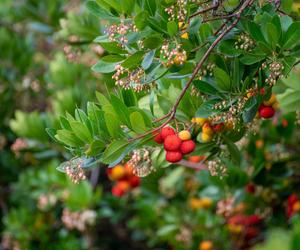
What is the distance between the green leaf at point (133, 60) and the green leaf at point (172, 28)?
0.26 feet

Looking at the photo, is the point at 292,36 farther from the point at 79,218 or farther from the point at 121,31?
the point at 79,218

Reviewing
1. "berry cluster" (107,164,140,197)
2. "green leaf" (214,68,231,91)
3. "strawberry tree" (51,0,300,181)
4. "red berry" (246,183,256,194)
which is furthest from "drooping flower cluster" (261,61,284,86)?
"berry cluster" (107,164,140,197)

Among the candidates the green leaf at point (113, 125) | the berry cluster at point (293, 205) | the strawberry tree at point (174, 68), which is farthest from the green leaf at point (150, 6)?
the berry cluster at point (293, 205)

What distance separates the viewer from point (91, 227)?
3066mm

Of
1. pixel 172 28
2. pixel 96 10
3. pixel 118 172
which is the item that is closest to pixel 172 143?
pixel 172 28

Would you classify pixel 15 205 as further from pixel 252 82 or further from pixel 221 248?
pixel 252 82

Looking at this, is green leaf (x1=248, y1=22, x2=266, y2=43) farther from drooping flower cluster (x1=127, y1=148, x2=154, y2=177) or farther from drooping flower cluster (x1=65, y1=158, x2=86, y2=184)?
drooping flower cluster (x1=65, y1=158, x2=86, y2=184)

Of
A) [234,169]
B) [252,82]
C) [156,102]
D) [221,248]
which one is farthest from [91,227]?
[252,82]

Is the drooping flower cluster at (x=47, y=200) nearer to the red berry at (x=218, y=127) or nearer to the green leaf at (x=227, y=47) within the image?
the red berry at (x=218, y=127)

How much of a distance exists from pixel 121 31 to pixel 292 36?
0.35 metres

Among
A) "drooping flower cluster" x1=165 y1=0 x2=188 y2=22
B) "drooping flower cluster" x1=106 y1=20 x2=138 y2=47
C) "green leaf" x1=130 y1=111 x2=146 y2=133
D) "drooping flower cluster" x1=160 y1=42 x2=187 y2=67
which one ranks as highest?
"drooping flower cluster" x1=106 y1=20 x2=138 y2=47

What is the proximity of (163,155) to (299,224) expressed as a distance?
2.62 ft

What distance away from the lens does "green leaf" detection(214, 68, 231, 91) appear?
1318mm

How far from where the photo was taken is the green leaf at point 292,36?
1229 mm
